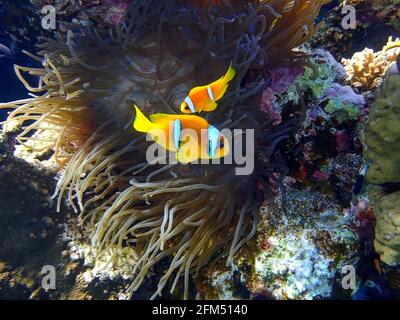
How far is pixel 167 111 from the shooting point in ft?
7.99

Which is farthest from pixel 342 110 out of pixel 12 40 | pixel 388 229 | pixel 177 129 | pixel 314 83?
pixel 12 40

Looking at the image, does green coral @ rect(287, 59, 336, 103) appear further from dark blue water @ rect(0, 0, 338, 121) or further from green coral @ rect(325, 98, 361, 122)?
dark blue water @ rect(0, 0, 338, 121)

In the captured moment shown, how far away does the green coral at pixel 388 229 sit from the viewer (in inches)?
83.5

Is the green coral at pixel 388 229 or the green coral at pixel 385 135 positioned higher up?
the green coral at pixel 385 135

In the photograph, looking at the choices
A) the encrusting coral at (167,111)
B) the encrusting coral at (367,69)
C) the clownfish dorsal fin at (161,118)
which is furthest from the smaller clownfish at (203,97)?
the encrusting coral at (367,69)

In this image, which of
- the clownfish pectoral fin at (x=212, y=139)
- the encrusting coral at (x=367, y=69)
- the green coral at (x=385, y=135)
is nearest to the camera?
the clownfish pectoral fin at (x=212, y=139)

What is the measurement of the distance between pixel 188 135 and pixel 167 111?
668 mm

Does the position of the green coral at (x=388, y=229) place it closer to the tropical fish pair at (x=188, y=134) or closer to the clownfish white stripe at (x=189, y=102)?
the tropical fish pair at (x=188, y=134)

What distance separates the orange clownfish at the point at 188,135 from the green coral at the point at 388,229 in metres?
1.15

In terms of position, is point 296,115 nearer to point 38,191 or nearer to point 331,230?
point 331,230

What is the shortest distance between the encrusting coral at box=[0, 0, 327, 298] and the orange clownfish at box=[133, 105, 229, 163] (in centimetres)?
42

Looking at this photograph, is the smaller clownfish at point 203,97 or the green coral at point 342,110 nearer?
the smaller clownfish at point 203,97

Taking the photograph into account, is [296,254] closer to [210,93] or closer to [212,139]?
[212,139]
